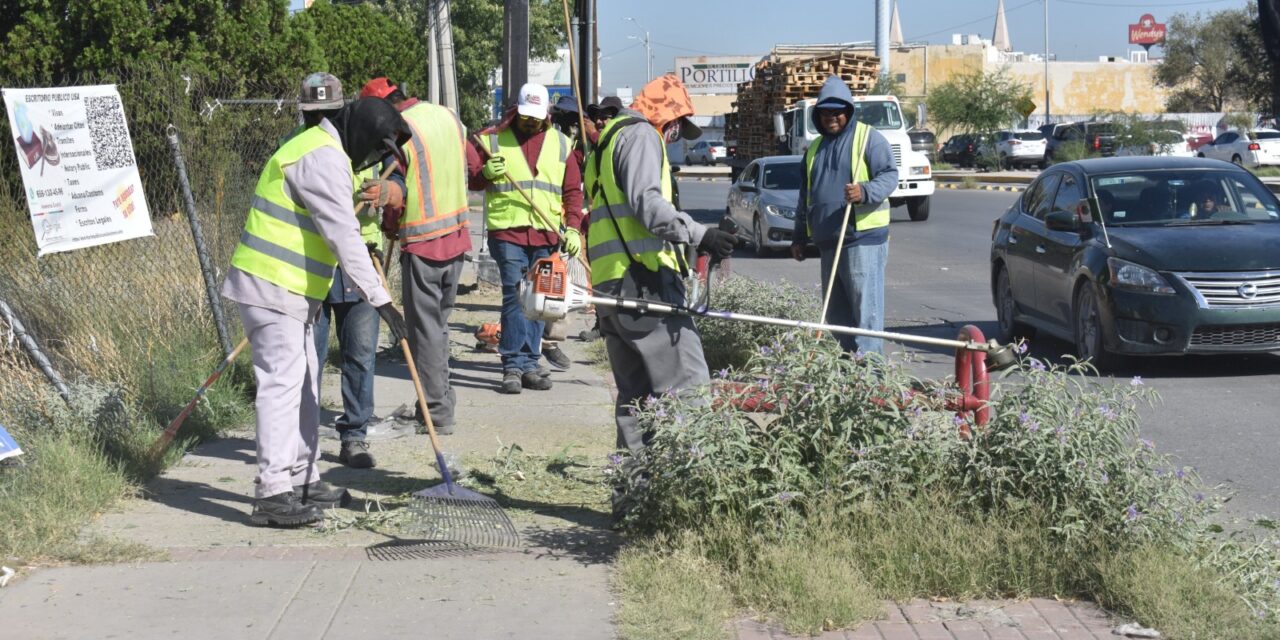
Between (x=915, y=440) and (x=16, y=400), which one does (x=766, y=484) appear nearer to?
(x=915, y=440)

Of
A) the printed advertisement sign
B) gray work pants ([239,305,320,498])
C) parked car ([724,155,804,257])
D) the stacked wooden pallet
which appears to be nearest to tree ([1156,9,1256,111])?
the printed advertisement sign

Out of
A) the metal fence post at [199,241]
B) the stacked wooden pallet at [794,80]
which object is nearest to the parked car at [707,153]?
the stacked wooden pallet at [794,80]

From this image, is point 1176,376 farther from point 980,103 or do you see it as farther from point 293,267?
point 980,103

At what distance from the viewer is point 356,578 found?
17.2 ft

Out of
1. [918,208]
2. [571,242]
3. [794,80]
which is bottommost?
[918,208]

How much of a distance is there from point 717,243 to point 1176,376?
5.44 metres

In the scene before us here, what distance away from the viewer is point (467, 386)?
9.37 meters

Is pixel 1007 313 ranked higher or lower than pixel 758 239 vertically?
higher

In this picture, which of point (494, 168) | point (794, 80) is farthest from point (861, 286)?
point (794, 80)

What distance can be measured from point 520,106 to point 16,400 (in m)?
3.26

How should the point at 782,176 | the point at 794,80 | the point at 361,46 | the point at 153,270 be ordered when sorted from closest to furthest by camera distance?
the point at 153,270 → the point at 782,176 → the point at 361,46 → the point at 794,80

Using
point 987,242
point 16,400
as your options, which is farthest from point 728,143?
point 16,400

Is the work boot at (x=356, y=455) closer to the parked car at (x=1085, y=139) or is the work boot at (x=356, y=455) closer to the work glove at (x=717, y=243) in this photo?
the work glove at (x=717, y=243)

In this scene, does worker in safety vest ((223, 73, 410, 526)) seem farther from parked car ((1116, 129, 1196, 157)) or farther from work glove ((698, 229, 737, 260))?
parked car ((1116, 129, 1196, 157))
